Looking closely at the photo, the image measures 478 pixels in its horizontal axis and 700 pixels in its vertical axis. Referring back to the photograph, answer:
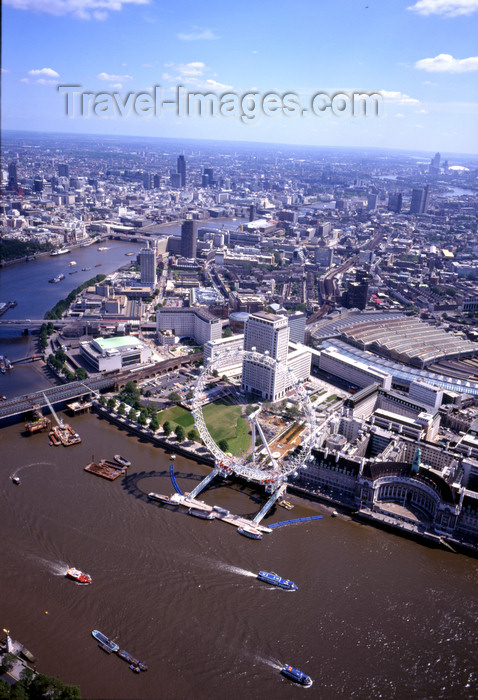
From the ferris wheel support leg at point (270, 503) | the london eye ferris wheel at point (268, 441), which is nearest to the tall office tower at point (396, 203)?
the london eye ferris wheel at point (268, 441)

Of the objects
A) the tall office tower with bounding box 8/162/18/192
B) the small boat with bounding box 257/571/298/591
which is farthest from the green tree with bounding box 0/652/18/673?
the tall office tower with bounding box 8/162/18/192

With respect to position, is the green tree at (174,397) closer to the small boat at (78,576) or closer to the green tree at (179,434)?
the green tree at (179,434)

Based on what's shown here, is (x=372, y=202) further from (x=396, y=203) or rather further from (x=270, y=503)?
(x=270, y=503)

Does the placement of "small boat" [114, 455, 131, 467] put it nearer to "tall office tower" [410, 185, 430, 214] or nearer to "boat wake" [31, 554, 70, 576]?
"boat wake" [31, 554, 70, 576]

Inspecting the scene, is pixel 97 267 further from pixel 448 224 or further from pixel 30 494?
pixel 448 224

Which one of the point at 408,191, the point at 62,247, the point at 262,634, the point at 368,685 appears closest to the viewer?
the point at 368,685

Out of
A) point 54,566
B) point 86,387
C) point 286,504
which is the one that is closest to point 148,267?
point 86,387

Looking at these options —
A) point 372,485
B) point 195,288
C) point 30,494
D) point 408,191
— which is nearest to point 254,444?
point 372,485

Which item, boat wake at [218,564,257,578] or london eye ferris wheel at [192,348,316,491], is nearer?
boat wake at [218,564,257,578]
